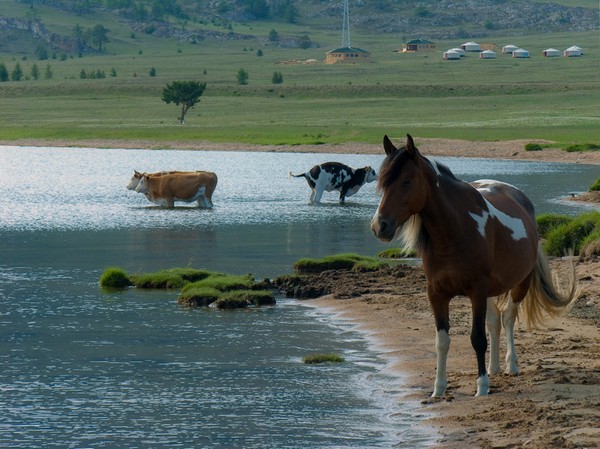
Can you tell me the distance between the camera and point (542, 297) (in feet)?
37.5

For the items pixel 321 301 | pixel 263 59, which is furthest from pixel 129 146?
pixel 263 59

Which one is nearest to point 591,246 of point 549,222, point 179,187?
point 549,222

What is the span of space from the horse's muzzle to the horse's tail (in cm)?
243

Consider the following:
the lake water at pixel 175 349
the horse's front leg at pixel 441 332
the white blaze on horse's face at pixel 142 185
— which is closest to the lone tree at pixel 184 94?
the white blaze on horse's face at pixel 142 185

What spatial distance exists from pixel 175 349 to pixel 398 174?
4.59 meters

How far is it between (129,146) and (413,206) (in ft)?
193

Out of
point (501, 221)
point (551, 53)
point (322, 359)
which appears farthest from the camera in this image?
point (551, 53)

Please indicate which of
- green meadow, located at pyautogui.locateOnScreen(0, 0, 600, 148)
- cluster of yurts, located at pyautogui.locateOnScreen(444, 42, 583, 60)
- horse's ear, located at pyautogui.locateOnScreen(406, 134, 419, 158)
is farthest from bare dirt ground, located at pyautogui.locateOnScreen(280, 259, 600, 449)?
cluster of yurts, located at pyautogui.locateOnScreen(444, 42, 583, 60)

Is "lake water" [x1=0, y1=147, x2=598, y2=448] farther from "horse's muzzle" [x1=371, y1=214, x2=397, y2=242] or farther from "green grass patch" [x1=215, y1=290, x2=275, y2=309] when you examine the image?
"horse's muzzle" [x1=371, y1=214, x2=397, y2=242]

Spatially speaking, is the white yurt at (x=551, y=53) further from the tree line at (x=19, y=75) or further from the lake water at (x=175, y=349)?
the lake water at (x=175, y=349)

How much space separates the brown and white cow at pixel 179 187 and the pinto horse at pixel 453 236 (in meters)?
21.4

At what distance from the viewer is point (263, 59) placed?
510 feet

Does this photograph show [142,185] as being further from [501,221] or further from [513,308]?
[501,221]

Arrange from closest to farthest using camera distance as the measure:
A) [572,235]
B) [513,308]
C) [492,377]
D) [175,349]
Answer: [492,377], [513,308], [175,349], [572,235]
